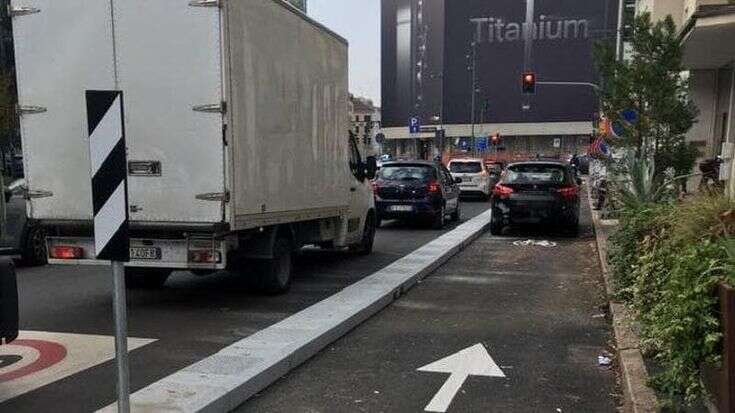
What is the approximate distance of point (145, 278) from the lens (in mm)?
9367

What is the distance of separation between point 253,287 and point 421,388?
3.90m

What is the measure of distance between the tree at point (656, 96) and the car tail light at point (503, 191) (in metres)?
3.35

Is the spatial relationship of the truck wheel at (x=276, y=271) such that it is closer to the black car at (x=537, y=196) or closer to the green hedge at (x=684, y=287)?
the green hedge at (x=684, y=287)

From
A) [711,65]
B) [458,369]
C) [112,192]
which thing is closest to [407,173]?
[711,65]

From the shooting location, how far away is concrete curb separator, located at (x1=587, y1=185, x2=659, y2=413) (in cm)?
461

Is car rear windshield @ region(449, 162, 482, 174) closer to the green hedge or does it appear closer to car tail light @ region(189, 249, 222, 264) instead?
the green hedge

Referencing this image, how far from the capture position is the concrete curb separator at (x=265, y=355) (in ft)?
15.8

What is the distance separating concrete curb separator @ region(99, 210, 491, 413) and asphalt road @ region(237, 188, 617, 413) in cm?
12

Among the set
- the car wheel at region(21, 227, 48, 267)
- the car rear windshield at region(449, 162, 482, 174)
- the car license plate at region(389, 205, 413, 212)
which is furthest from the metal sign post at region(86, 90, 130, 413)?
the car rear windshield at region(449, 162, 482, 174)

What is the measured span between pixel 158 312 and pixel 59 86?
2711 millimetres

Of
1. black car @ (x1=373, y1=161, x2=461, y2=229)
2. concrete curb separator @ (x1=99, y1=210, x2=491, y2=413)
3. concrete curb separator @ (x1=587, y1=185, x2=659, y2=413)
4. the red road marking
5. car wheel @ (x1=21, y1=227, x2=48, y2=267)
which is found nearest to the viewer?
concrete curb separator @ (x1=587, y1=185, x2=659, y2=413)

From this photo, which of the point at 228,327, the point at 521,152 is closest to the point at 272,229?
the point at 228,327

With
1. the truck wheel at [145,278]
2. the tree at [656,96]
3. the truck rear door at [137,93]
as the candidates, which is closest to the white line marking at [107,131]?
the truck rear door at [137,93]

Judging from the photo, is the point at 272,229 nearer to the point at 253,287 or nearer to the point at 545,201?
the point at 253,287
